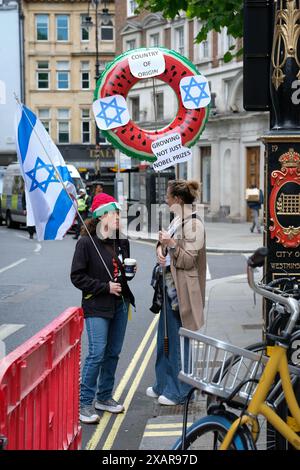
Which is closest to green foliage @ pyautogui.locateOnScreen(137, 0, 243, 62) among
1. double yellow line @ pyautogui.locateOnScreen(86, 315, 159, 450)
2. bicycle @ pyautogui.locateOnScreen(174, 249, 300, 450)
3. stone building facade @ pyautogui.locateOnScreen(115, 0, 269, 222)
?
double yellow line @ pyautogui.locateOnScreen(86, 315, 159, 450)

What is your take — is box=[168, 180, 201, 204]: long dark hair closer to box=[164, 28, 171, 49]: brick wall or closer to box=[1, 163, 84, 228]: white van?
box=[1, 163, 84, 228]: white van

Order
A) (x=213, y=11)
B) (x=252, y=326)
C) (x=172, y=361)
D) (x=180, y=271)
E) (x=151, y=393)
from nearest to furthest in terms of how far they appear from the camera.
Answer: (x=180, y=271)
(x=172, y=361)
(x=151, y=393)
(x=252, y=326)
(x=213, y=11)

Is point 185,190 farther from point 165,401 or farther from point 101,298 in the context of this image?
point 165,401

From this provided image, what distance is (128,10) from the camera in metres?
44.6

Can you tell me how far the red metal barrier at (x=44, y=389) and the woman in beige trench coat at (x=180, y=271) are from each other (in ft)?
5.31

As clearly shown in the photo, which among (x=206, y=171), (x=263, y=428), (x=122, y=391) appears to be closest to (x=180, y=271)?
(x=122, y=391)

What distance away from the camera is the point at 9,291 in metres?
14.1

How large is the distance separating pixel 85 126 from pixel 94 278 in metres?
56.0

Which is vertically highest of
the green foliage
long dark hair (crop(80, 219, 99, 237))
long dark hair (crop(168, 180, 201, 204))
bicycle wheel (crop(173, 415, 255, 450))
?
the green foliage

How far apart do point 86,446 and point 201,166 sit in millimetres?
32974

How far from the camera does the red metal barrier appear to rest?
3.49 meters

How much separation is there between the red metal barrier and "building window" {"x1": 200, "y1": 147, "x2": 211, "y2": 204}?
107ft

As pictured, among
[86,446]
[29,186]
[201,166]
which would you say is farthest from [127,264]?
[201,166]

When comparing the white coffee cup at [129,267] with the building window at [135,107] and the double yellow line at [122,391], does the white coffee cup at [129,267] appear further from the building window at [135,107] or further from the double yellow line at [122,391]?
the building window at [135,107]
